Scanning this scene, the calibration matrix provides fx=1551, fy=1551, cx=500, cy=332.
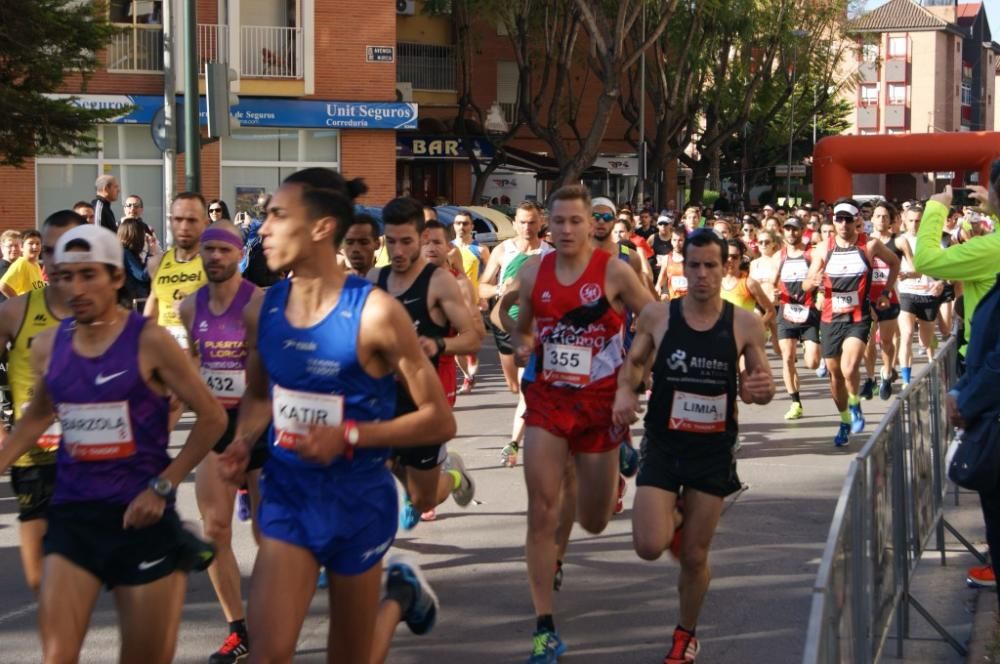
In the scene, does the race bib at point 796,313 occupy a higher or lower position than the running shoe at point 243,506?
higher

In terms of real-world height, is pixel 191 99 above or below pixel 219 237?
above

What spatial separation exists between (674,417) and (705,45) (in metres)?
40.5

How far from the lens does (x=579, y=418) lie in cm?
691

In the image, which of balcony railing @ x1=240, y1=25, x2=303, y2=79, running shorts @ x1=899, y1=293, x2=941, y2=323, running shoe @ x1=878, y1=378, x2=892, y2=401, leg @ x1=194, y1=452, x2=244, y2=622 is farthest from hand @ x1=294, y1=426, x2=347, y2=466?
balcony railing @ x1=240, y1=25, x2=303, y2=79

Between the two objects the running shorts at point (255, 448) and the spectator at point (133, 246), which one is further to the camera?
the spectator at point (133, 246)

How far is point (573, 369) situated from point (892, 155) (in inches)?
1822

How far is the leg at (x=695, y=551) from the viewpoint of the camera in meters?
6.30

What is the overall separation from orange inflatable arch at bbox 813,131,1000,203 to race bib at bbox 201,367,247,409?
→ 45218 millimetres

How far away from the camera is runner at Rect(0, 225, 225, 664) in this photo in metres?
4.76

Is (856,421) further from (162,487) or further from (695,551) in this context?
(162,487)

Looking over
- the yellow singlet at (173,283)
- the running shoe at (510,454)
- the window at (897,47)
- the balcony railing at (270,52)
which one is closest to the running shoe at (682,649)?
the yellow singlet at (173,283)

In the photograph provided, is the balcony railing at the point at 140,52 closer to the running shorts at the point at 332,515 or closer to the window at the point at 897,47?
the running shorts at the point at 332,515

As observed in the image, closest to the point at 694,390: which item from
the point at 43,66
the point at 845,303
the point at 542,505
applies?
the point at 542,505

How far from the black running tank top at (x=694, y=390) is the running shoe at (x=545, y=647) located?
3.01 feet
